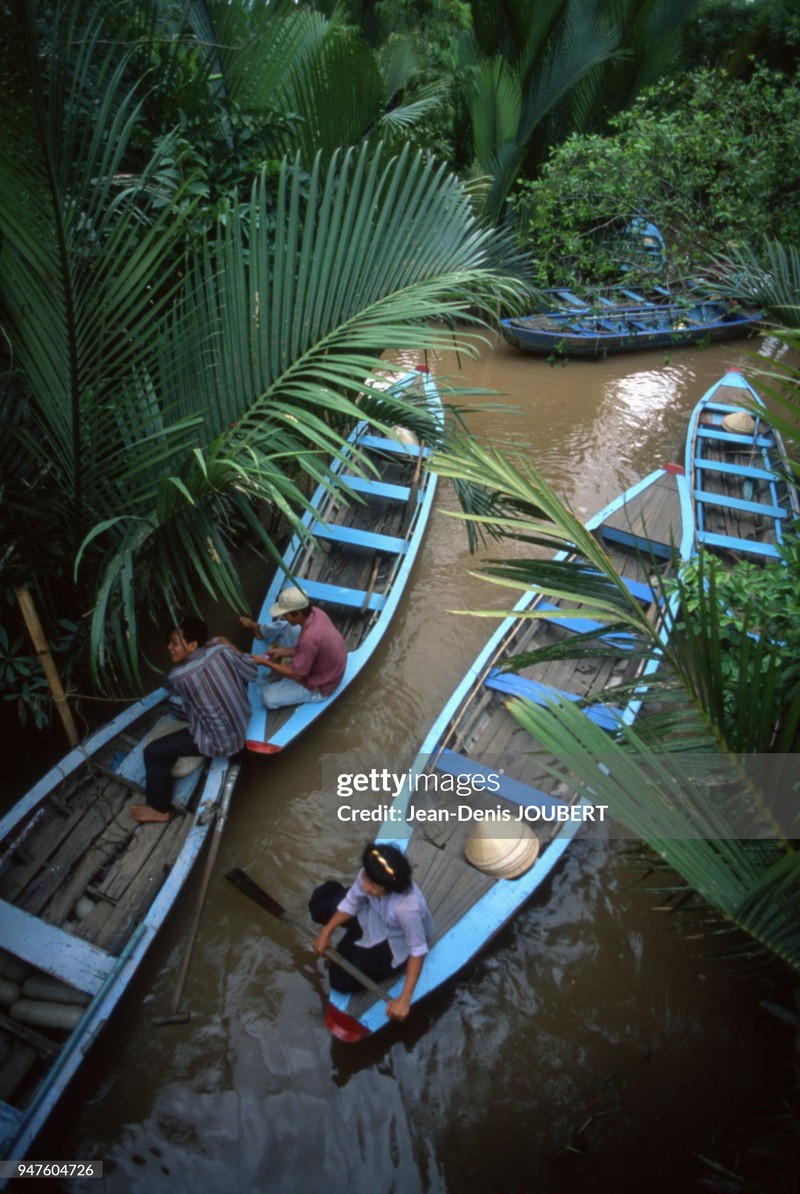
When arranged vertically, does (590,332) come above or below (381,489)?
above

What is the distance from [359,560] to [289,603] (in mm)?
1350

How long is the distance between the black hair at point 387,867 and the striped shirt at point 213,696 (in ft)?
4.13

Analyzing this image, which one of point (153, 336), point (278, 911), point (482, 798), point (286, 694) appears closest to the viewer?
point (153, 336)

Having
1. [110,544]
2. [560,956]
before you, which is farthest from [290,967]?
[110,544]

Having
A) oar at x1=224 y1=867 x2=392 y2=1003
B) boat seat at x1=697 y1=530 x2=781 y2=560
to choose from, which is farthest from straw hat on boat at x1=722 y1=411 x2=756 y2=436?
oar at x1=224 y1=867 x2=392 y2=1003

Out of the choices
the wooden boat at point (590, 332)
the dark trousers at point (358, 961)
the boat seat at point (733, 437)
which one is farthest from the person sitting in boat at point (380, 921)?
the wooden boat at point (590, 332)

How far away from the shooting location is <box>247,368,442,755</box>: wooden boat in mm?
4191

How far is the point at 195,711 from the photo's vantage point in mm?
3672

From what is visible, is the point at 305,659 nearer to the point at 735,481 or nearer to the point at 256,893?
the point at 256,893

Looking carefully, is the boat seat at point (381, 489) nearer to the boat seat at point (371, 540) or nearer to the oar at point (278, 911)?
the boat seat at point (371, 540)

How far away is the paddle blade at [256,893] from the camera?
132 inches

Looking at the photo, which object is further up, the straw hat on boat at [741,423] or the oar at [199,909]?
the straw hat on boat at [741,423]

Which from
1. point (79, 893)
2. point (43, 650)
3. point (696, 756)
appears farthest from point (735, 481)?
point (79, 893)

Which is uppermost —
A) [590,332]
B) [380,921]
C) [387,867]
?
[590,332]
